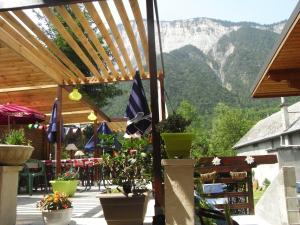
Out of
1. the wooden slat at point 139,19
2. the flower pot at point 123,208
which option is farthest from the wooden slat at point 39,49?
the flower pot at point 123,208

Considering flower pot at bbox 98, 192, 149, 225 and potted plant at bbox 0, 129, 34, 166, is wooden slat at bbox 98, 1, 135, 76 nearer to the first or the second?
potted plant at bbox 0, 129, 34, 166

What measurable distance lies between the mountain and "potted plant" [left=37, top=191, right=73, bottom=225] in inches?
131

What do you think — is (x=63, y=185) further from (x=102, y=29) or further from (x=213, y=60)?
(x=213, y=60)

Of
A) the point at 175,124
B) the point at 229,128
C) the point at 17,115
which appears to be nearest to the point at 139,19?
the point at 175,124

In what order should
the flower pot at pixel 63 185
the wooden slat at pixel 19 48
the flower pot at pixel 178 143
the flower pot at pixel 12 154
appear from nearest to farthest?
the flower pot at pixel 178 143 → the flower pot at pixel 12 154 → the wooden slat at pixel 19 48 → the flower pot at pixel 63 185

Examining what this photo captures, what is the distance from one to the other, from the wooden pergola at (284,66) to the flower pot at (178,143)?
1840mm

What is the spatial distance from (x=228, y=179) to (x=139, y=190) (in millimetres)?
2251

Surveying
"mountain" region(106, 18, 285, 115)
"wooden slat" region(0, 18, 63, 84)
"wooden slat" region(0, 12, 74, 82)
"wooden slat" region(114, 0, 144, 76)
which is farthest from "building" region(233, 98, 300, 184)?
"wooden slat" region(0, 18, 63, 84)

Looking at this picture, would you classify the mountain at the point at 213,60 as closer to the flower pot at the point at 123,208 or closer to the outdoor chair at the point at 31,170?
the flower pot at the point at 123,208

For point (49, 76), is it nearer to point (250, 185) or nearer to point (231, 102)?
point (250, 185)

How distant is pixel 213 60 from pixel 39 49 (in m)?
131

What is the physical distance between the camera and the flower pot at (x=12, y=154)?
3936mm

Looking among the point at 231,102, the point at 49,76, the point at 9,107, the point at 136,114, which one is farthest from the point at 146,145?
the point at 231,102

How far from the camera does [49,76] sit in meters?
7.79
